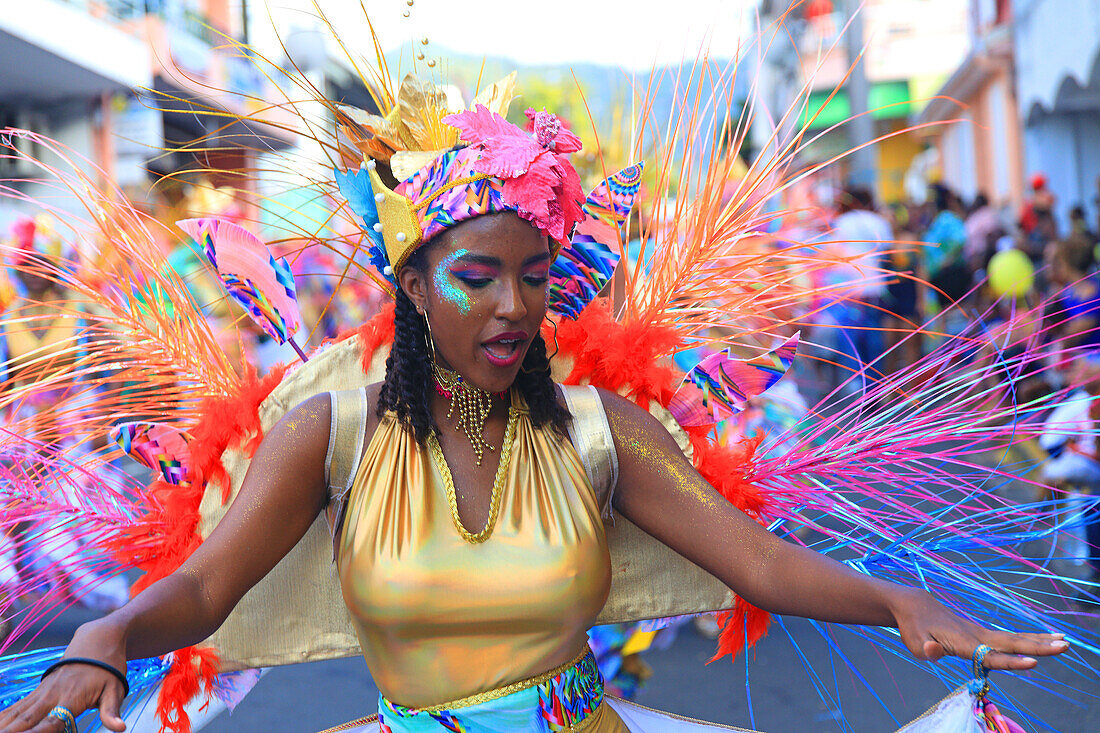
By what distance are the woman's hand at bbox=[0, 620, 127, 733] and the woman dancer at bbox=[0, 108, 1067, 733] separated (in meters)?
0.16

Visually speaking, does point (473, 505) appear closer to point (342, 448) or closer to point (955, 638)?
point (342, 448)

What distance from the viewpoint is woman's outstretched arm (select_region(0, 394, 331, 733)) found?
1.34 meters

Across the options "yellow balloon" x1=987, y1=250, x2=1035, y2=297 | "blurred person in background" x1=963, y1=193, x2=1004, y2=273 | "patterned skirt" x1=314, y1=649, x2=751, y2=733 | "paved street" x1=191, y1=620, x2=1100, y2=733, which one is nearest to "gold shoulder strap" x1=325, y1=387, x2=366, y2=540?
"patterned skirt" x1=314, y1=649, x2=751, y2=733

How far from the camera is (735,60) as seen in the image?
6.22 ft

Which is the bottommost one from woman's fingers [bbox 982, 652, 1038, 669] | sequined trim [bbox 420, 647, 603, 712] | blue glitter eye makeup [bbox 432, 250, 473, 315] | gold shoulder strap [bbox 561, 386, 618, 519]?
sequined trim [bbox 420, 647, 603, 712]

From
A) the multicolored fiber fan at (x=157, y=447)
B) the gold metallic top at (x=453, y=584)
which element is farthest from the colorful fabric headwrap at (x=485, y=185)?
the multicolored fiber fan at (x=157, y=447)

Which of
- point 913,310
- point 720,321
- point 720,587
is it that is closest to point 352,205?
point 720,321

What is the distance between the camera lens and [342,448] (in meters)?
1.71

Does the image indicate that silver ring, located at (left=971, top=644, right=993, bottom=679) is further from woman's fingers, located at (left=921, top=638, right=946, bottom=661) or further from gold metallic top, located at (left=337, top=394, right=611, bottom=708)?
gold metallic top, located at (left=337, top=394, right=611, bottom=708)

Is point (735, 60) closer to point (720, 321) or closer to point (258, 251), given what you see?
point (720, 321)

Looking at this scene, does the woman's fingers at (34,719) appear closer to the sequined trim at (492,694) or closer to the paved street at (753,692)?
the sequined trim at (492,694)

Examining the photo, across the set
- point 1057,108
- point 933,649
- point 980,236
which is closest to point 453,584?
point 933,649

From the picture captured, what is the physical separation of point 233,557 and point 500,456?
45cm

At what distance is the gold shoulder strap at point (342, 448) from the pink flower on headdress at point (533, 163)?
0.44m
